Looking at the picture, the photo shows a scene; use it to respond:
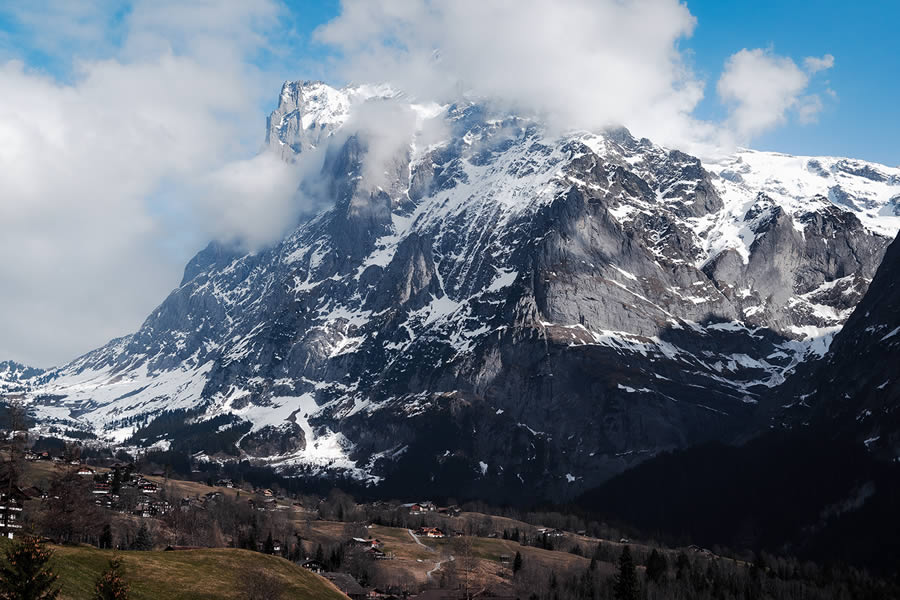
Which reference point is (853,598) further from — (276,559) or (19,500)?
→ (19,500)

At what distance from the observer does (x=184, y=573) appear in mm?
103062

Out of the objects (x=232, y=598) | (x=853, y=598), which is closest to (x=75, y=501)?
(x=232, y=598)

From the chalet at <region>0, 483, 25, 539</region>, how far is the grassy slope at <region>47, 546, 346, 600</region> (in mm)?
9425

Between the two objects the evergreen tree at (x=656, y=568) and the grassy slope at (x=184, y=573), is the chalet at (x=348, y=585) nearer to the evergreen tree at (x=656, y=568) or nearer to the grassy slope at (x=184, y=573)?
the grassy slope at (x=184, y=573)

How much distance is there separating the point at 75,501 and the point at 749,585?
450 ft

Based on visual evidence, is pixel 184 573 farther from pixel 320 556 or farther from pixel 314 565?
pixel 320 556

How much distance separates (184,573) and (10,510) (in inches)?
991

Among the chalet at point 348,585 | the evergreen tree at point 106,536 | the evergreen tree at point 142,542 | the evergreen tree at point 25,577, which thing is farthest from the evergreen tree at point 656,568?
the evergreen tree at point 25,577

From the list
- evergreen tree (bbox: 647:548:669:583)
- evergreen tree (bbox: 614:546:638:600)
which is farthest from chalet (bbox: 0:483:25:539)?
evergreen tree (bbox: 647:548:669:583)

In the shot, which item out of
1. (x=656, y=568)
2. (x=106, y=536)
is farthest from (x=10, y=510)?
(x=656, y=568)

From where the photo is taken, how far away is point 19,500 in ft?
398

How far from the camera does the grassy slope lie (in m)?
87.4

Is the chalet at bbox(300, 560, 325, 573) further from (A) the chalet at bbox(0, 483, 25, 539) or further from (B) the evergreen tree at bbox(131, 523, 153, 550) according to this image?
(A) the chalet at bbox(0, 483, 25, 539)

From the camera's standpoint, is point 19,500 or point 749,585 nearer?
point 19,500
